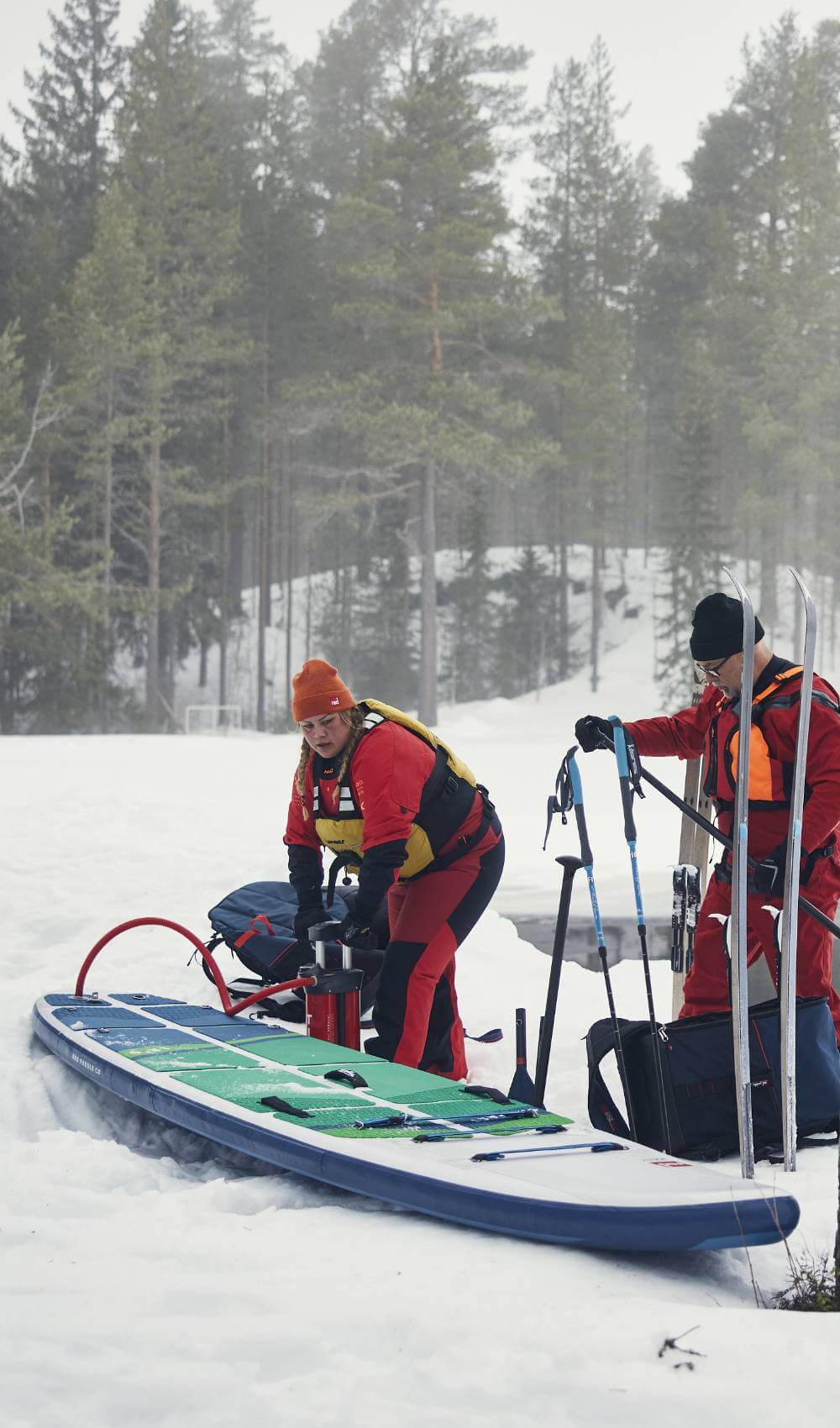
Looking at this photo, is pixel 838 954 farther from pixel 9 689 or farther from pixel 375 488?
pixel 375 488

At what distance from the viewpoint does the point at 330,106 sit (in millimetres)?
42562

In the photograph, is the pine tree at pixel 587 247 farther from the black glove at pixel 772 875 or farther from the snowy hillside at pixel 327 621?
the black glove at pixel 772 875

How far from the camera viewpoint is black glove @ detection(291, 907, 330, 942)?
4.88 metres

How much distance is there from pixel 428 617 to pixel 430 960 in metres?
24.1

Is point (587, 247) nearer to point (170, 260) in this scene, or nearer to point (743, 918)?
point (170, 260)

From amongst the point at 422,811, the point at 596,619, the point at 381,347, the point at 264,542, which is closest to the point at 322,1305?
the point at 422,811

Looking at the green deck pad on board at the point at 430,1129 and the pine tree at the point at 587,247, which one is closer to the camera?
the green deck pad on board at the point at 430,1129

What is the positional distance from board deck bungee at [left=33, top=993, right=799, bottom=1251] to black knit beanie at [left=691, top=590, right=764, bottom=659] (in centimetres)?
151

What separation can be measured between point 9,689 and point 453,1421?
98.9 feet

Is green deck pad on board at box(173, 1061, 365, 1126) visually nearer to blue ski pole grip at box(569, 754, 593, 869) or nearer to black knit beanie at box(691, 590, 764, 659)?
blue ski pole grip at box(569, 754, 593, 869)

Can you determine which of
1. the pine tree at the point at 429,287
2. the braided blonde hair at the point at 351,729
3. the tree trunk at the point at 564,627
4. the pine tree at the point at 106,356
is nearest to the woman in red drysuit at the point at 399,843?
the braided blonde hair at the point at 351,729

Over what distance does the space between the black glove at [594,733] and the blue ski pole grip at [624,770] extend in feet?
0.17

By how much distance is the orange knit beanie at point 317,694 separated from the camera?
461cm

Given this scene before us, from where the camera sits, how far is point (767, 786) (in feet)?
14.1
